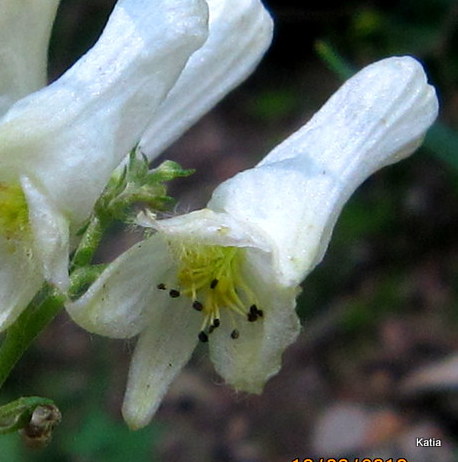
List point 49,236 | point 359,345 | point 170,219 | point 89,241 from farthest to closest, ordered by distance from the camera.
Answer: point 359,345
point 89,241
point 170,219
point 49,236

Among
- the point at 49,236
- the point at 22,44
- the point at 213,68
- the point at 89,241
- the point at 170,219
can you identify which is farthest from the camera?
the point at 213,68

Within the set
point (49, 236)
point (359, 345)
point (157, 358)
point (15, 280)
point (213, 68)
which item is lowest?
point (359, 345)

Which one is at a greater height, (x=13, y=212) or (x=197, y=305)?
(x=13, y=212)

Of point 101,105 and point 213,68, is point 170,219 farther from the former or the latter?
point 213,68

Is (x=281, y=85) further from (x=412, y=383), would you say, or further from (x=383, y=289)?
(x=412, y=383)

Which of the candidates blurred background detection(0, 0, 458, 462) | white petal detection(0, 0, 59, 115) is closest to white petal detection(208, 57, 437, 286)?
white petal detection(0, 0, 59, 115)

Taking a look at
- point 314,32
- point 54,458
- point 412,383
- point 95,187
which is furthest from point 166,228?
point 314,32

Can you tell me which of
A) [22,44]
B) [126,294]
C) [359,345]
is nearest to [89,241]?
[126,294]

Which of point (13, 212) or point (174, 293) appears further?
point (174, 293)

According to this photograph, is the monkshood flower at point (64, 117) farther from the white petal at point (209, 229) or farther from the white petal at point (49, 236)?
the white petal at point (209, 229)
